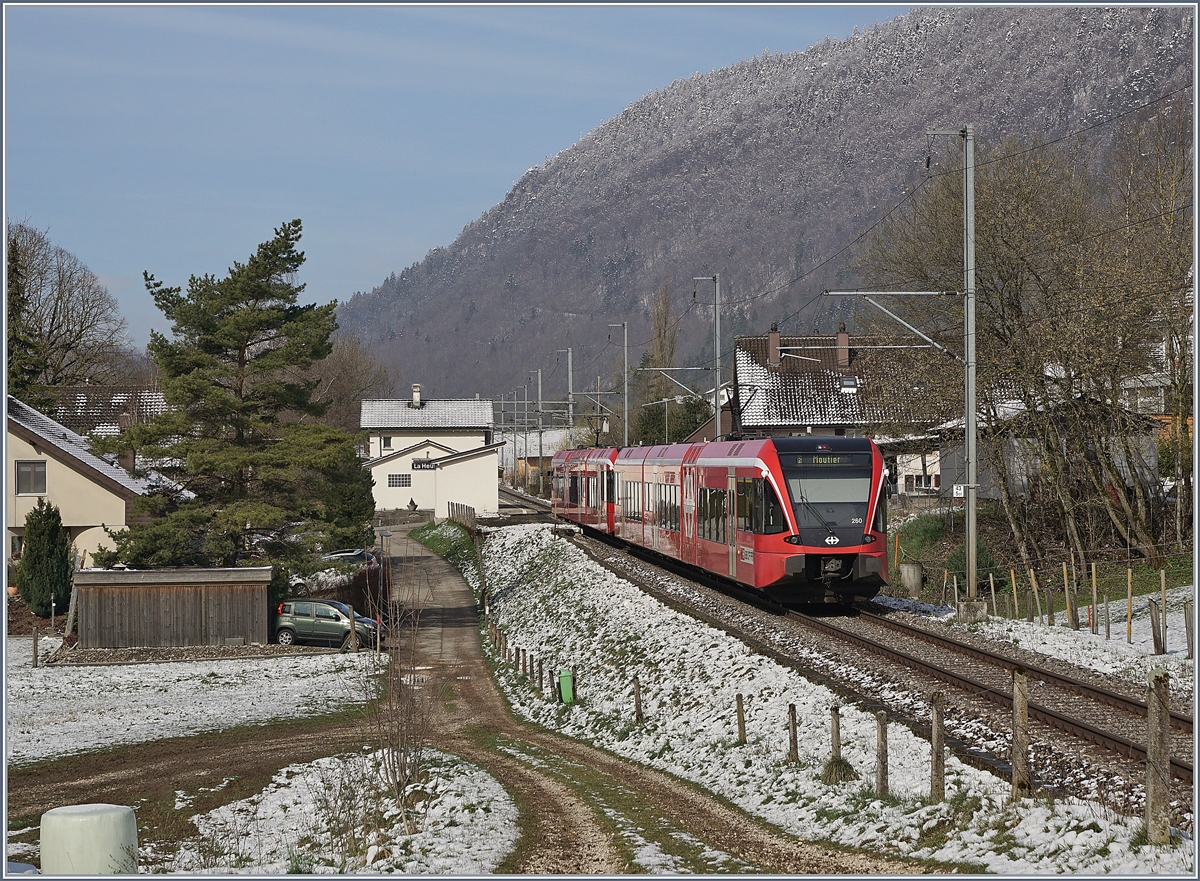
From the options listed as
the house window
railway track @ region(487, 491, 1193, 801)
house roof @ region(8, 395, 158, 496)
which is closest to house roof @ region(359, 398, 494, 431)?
house roof @ region(8, 395, 158, 496)

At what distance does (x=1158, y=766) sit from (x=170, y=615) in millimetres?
28463

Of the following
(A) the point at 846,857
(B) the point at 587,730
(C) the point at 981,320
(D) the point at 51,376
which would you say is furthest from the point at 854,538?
(D) the point at 51,376

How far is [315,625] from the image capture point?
34.4 m

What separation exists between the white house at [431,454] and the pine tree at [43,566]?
2775 centimetres

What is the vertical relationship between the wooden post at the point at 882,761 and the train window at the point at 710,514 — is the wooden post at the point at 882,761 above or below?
below

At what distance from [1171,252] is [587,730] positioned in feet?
60.5

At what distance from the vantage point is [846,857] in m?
10.2

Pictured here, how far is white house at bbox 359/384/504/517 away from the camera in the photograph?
249 ft

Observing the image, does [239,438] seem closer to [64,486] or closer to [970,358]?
[64,486]

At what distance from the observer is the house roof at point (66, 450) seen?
42375 mm

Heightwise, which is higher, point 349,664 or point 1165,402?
point 1165,402

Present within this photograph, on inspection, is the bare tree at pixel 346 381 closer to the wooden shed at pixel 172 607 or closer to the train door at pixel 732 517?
the wooden shed at pixel 172 607

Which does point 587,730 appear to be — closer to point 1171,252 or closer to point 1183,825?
point 1183,825

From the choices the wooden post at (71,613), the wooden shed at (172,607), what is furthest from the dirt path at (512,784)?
the wooden post at (71,613)
